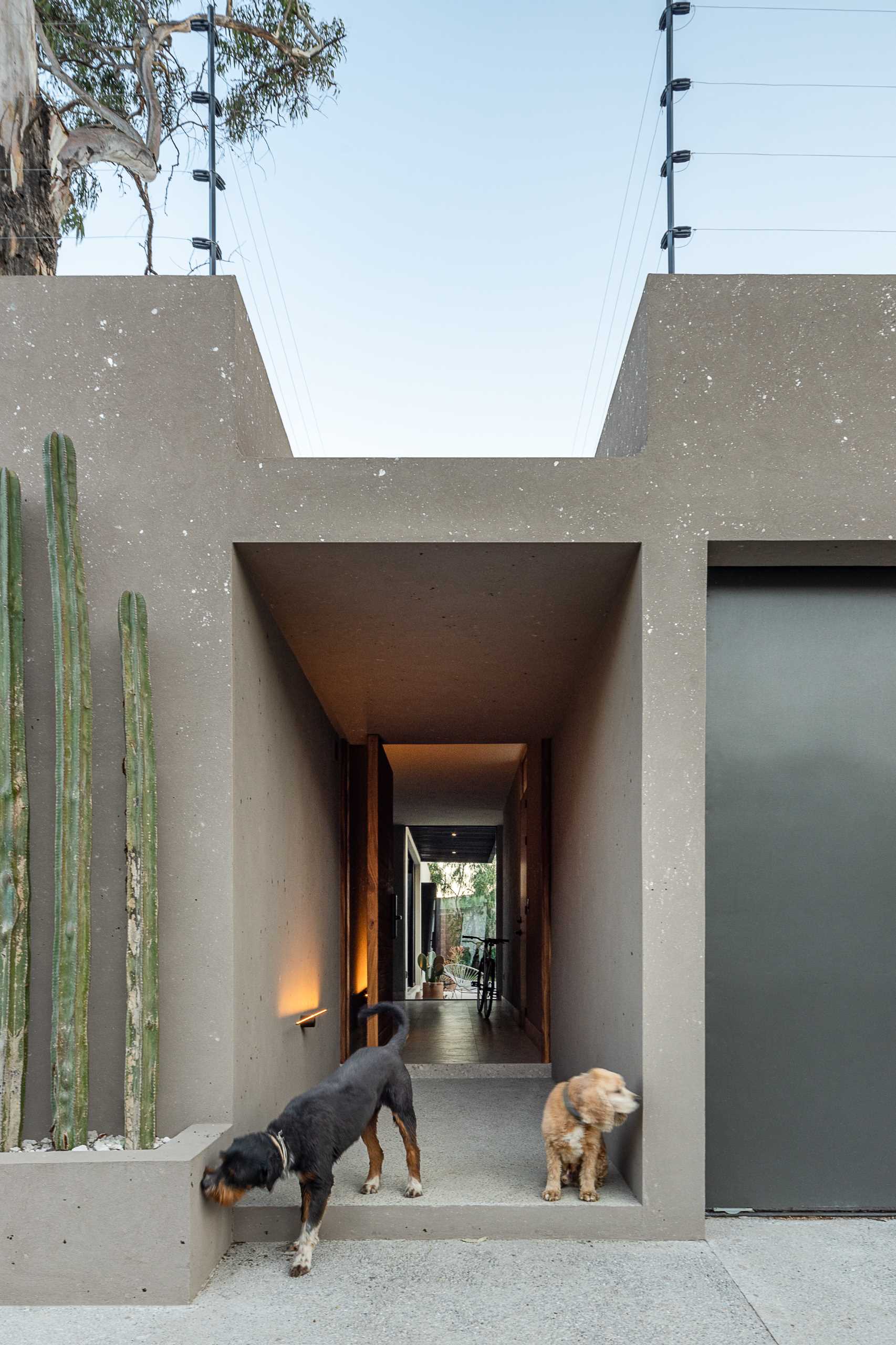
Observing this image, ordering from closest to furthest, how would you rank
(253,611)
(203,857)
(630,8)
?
1. (203,857)
2. (253,611)
3. (630,8)

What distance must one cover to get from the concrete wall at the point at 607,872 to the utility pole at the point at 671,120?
150cm

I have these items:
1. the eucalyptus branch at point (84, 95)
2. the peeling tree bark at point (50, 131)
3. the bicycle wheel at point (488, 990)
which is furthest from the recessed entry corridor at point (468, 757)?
the eucalyptus branch at point (84, 95)

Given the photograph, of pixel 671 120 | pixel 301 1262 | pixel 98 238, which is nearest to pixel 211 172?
pixel 98 238

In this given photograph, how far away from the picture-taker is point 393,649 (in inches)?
186

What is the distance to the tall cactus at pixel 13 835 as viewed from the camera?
9.67ft

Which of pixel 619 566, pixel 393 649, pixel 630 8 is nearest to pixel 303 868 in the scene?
pixel 393 649

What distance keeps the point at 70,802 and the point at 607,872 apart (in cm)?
227

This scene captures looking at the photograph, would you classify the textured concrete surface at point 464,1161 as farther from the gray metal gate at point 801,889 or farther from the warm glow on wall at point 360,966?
the warm glow on wall at point 360,966

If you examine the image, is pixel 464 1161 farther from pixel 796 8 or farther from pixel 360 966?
pixel 796 8

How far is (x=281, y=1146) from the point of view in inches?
111

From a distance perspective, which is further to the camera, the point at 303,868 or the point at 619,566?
the point at 303,868

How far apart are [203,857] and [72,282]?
7.29 feet

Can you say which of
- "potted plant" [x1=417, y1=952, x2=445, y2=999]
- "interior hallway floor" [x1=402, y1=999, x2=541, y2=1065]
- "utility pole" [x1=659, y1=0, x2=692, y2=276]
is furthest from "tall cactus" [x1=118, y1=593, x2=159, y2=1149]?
"potted plant" [x1=417, y1=952, x2=445, y2=999]

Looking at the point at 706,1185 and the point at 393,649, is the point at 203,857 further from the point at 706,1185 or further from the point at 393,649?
the point at 706,1185
